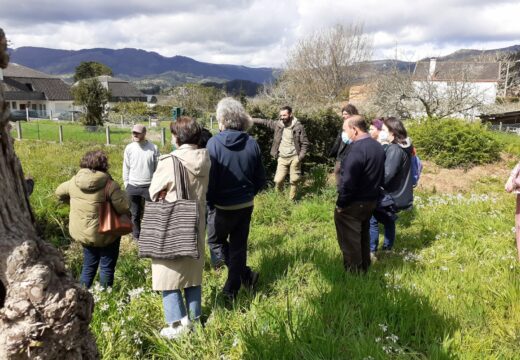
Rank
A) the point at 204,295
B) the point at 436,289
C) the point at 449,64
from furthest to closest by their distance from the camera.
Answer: the point at 449,64 < the point at 204,295 < the point at 436,289

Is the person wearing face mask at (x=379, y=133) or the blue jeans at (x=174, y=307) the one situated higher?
the person wearing face mask at (x=379, y=133)

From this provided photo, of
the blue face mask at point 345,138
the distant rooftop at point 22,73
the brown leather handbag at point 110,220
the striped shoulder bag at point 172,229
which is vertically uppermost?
the distant rooftop at point 22,73

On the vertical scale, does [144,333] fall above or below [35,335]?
below

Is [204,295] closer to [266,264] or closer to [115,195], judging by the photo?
[266,264]

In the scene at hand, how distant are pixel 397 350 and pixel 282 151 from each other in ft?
18.5

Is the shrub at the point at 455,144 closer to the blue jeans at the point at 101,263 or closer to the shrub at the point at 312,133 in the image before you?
the shrub at the point at 312,133

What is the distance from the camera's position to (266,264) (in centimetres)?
436

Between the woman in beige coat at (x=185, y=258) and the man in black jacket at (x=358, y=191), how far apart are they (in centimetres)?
150

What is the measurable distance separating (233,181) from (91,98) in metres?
25.7

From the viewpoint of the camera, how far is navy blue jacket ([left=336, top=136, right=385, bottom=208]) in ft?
12.5

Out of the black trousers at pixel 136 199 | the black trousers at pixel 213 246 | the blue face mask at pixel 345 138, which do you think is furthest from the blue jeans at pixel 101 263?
the blue face mask at pixel 345 138

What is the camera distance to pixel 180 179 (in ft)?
9.73

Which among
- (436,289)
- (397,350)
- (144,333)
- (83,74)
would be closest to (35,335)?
(144,333)

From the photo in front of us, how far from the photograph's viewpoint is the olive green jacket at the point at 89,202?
3.71m
